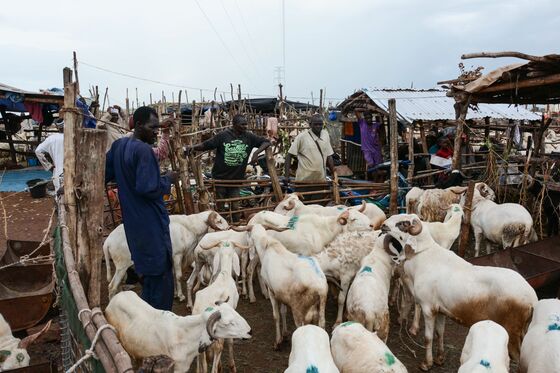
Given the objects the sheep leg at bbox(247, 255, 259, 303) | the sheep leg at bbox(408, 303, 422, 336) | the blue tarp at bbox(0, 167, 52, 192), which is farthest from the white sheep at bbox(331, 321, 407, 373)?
the blue tarp at bbox(0, 167, 52, 192)

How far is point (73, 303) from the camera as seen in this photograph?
10.7ft

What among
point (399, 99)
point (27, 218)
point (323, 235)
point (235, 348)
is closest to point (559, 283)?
point (323, 235)

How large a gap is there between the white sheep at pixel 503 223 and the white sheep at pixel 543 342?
3570mm

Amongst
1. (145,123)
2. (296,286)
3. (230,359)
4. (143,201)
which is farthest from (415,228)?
(145,123)

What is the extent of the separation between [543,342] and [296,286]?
2335mm

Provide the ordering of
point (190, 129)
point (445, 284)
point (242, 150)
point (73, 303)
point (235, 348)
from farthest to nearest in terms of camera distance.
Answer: point (190, 129) → point (242, 150) → point (235, 348) → point (445, 284) → point (73, 303)

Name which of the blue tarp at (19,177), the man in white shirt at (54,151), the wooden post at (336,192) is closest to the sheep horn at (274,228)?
the wooden post at (336,192)

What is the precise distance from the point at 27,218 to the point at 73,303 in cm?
1030

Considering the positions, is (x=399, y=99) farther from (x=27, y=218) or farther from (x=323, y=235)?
(x=27, y=218)

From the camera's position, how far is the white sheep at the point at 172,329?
362 cm

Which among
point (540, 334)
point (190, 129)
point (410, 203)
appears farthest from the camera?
point (190, 129)

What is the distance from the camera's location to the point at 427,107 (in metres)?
13.6

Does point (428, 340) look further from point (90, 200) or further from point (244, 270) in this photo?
point (90, 200)

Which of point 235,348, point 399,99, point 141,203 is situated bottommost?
point 235,348
